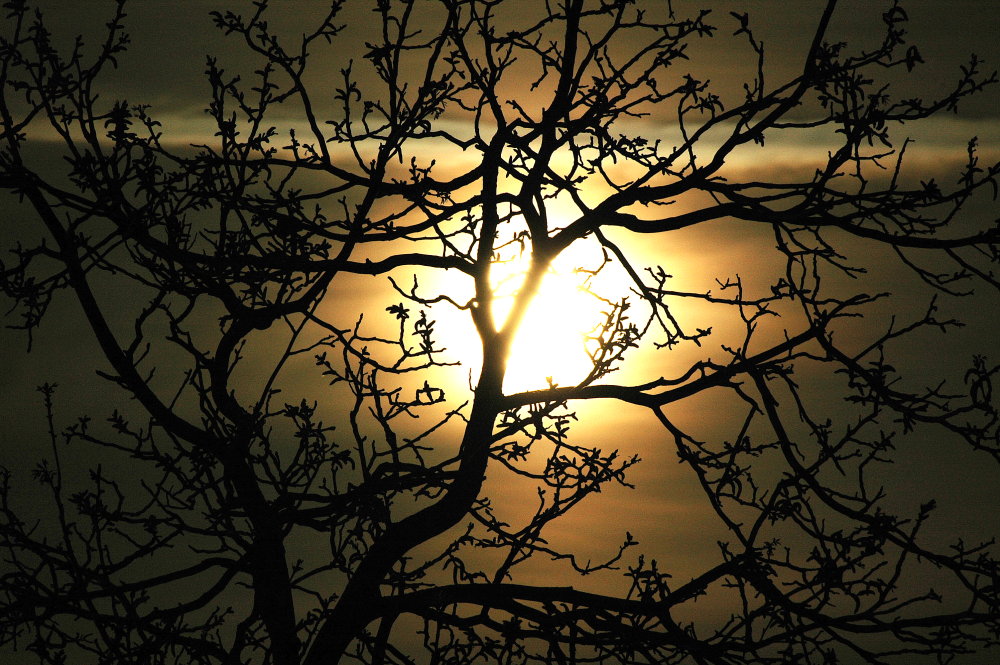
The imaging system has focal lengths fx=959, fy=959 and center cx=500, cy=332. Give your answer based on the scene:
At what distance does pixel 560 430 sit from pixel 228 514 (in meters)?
2.37

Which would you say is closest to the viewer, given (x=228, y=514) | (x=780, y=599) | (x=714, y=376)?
(x=228, y=514)

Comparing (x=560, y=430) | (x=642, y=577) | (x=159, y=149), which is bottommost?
(x=642, y=577)

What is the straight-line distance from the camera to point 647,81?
7.12 meters

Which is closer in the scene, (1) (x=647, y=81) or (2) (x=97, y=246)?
(2) (x=97, y=246)

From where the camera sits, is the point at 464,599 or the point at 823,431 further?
the point at 464,599

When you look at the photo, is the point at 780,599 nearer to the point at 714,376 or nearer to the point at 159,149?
the point at 714,376

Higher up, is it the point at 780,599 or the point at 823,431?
the point at 823,431

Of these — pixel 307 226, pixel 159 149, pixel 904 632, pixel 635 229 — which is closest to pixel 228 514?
pixel 307 226

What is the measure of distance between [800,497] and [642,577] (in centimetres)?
123

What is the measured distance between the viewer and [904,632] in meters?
6.26

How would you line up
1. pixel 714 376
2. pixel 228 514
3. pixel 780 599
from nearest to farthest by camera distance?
pixel 228 514, pixel 780 599, pixel 714 376

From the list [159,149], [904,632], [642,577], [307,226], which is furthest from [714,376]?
[159,149]

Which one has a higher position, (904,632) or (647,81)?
(647,81)

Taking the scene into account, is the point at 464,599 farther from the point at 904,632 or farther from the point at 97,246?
the point at 97,246
